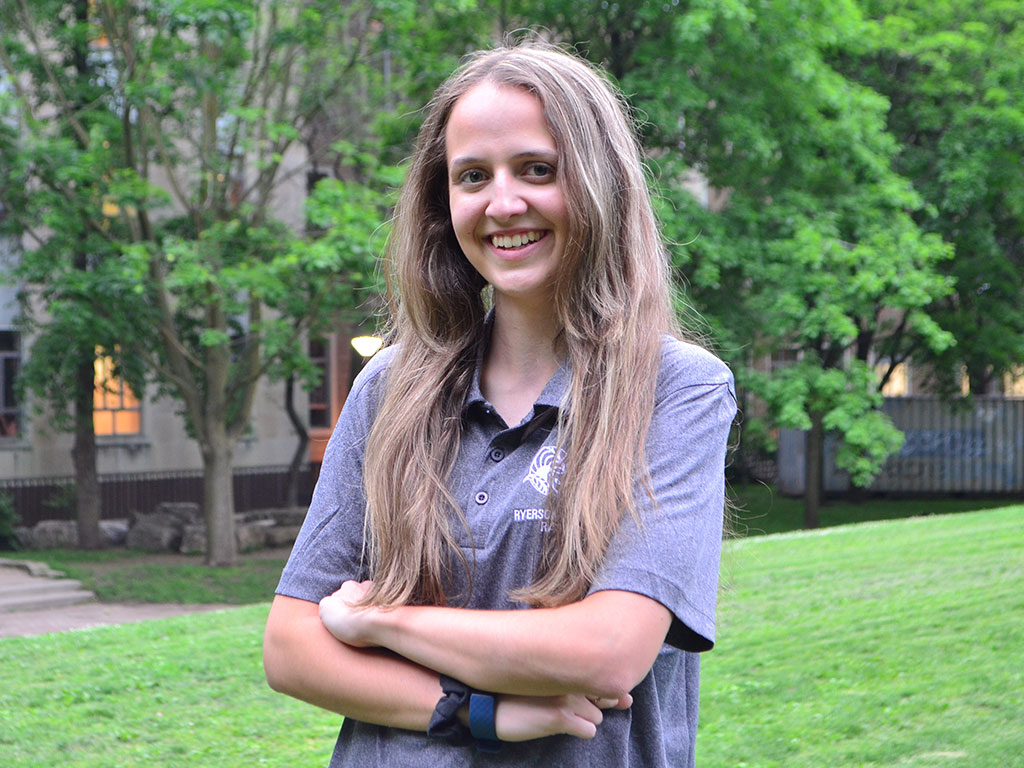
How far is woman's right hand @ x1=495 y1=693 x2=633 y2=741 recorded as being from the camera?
5.75ft

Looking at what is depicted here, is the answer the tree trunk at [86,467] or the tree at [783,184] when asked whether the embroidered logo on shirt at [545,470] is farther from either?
the tree trunk at [86,467]

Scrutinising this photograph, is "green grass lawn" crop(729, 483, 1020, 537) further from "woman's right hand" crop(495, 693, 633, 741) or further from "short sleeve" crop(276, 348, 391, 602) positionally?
"woman's right hand" crop(495, 693, 633, 741)

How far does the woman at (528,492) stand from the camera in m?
1.79

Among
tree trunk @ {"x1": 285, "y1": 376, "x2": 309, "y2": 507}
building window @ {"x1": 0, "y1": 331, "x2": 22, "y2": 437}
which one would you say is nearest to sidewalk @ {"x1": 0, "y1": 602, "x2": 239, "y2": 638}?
building window @ {"x1": 0, "y1": 331, "x2": 22, "y2": 437}

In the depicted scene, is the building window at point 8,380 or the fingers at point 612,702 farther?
the building window at point 8,380

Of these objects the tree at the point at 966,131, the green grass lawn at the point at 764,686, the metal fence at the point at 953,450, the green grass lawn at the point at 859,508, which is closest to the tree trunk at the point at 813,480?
the green grass lawn at the point at 859,508

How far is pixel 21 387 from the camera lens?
19.9 m

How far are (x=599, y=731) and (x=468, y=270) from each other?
93 centimetres

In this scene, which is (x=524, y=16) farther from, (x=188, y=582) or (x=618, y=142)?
(x=618, y=142)

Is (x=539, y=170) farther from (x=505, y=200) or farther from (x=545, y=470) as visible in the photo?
(x=545, y=470)

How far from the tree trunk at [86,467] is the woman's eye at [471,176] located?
20.2 m

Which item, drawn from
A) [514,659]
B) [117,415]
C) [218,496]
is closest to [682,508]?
[514,659]

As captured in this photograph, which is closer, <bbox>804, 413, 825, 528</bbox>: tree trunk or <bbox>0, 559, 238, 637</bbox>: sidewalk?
<bbox>0, 559, 238, 637</bbox>: sidewalk

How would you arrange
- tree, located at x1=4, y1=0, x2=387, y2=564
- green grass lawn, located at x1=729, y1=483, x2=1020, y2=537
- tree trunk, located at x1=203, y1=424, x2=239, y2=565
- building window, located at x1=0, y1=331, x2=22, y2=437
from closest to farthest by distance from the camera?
tree, located at x1=4, y1=0, x2=387, y2=564, tree trunk, located at x1=203, y1=424, x2=239, y2=565, building window, located at x1=0, y1=331, x2=22, y2=437, green grass lawn, located at x1=729, y1=483, x2=1020, y2=537
